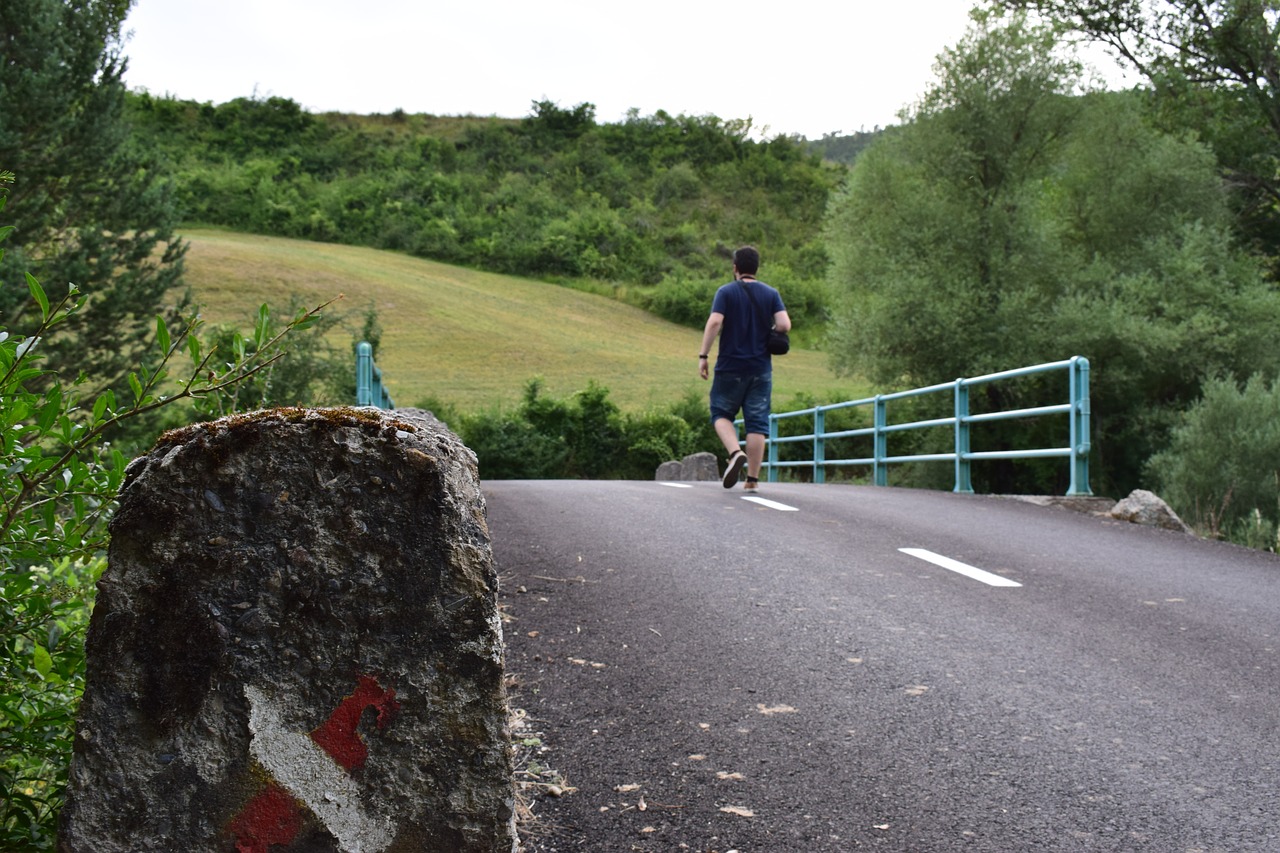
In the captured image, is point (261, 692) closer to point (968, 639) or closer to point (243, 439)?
point (243, 439)

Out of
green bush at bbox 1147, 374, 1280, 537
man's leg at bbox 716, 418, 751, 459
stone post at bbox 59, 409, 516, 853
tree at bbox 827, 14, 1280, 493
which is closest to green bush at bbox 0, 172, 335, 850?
stone post at bbox 59, 409, 516, 853

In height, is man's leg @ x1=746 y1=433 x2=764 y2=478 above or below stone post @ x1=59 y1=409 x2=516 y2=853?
below

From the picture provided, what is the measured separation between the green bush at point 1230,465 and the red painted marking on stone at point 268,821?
31.8 ft

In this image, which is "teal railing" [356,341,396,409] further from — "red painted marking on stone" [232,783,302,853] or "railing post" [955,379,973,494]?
"red painted marking on stone" [232,783,302,853]

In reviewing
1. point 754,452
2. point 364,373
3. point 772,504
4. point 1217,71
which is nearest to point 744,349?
point 754,452

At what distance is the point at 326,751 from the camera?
6.25 ft

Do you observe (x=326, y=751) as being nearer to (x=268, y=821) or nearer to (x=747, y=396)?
(x=268, y=821)

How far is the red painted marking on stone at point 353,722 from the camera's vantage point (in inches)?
75.3

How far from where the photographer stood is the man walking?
10.1m

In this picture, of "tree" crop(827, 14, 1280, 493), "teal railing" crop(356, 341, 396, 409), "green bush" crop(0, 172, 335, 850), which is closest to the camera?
"green bush" crop(0, 172, 335, 850)

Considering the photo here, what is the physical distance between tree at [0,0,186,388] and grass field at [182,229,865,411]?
16.5 meters

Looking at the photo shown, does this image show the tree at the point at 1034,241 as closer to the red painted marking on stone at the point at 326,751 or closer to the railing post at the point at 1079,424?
the railing post at the point at 1079,424

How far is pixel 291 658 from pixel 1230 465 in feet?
37.8

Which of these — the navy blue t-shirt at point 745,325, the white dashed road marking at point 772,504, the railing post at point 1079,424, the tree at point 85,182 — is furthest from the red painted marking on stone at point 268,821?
the tree at point 85,182
